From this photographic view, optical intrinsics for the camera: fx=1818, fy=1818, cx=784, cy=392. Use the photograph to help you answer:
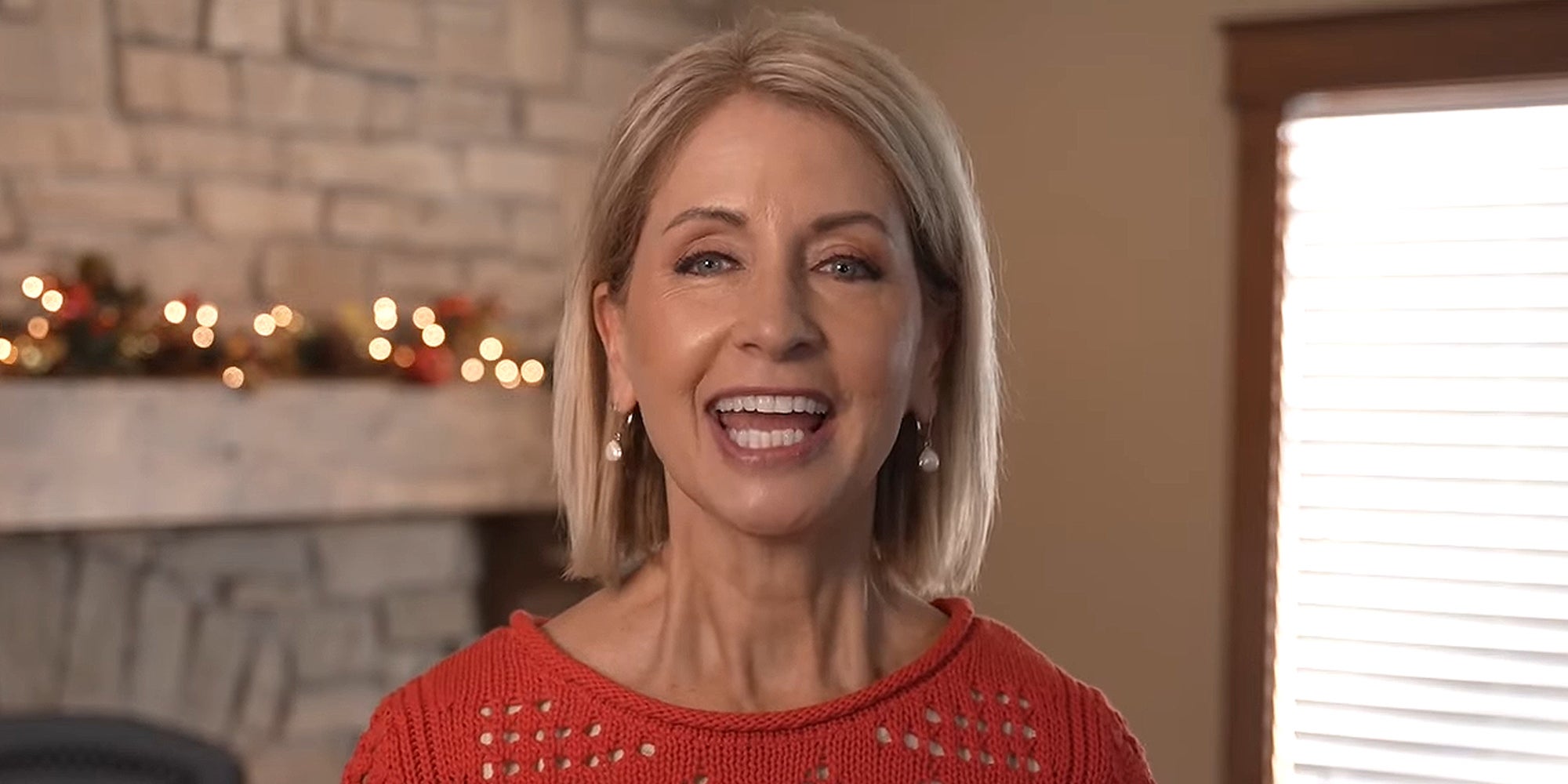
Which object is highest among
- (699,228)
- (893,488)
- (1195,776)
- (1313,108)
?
(1313,108)

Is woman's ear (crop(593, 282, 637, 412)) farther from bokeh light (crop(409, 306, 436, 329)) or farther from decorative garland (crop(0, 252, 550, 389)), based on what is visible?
bokeh light (crop(409, 306, 436, 329))

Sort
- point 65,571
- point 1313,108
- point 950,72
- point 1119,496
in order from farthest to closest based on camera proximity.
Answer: point 950,72, point 1119,496, point 1313,108, point 65,571

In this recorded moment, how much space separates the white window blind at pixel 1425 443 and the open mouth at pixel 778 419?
8.73ft

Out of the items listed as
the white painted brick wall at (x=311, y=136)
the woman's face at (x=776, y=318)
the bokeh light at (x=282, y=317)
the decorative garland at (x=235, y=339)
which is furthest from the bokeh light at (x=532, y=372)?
the woman's face at (x=776, y=318)

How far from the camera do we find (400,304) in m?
4.05

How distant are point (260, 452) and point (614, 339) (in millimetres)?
2304

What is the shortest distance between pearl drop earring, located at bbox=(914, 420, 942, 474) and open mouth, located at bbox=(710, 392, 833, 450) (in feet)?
0.75

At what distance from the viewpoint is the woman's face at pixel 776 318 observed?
126cm

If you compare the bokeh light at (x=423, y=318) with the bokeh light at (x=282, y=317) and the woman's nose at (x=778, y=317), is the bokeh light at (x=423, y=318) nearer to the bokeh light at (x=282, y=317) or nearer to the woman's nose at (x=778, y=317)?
the bokeh light at (x=282, y=317)

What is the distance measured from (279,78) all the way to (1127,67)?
1.82m

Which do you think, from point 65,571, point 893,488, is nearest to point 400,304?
point 65,571

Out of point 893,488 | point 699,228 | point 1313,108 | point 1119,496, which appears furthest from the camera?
point 1119,496

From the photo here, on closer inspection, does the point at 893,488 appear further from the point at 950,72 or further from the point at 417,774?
the point at 950,72

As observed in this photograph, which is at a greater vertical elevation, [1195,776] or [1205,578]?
[1205,578]
